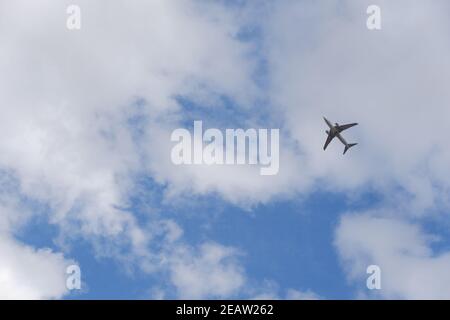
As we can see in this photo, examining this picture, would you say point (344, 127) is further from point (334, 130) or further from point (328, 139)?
point (328, 139)

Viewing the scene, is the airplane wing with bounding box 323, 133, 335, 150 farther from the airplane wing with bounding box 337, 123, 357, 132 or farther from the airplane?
the airplane wing with bounding box 337, 123, 357, 132

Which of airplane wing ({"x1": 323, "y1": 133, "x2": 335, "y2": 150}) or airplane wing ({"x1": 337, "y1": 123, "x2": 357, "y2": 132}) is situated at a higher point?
airplane wing ({"x1": 337, "y1": 123, "x2": 357, "y2": 132})

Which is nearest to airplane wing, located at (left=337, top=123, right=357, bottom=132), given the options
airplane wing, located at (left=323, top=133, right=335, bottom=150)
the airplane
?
the airplane

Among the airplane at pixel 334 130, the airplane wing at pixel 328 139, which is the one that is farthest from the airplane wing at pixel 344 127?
the airplane wing at pixel 328 139

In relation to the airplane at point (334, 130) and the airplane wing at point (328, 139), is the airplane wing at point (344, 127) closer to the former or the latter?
the airplane at point (334, 130)

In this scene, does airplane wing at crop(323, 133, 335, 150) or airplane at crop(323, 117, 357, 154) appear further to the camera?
airplane wing at crop(323, 133, 335, 150)

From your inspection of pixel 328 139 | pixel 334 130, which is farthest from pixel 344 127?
pixel 328 139

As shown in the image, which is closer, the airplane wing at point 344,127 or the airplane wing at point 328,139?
the airplane wing at point 344,127

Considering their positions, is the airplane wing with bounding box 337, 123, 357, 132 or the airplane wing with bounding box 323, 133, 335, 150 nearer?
the airplane wing with bounding box 337, 123, 357, 132

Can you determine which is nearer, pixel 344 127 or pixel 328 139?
pixel 344 127

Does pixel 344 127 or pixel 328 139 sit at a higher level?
pixel 344 127

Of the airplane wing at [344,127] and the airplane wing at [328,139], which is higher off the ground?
the airplane wing at [344,127]
